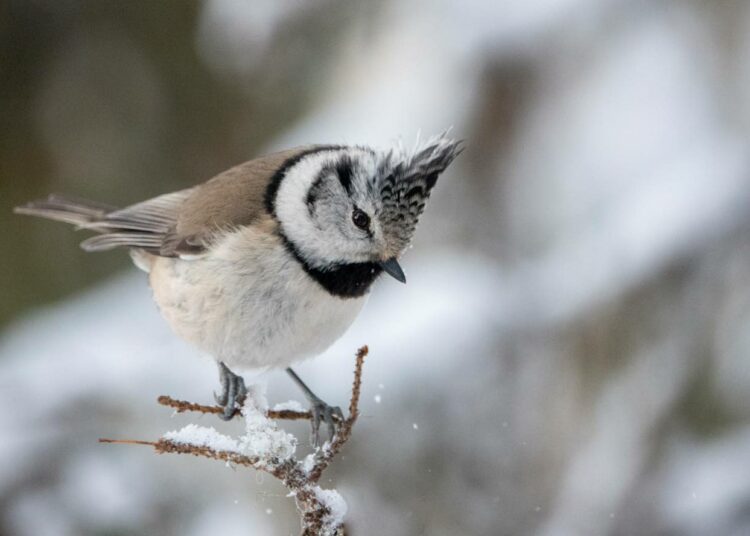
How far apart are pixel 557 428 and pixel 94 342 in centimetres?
266

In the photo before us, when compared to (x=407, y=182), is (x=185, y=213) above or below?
below

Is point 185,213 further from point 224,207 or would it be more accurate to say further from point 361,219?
point 361,219

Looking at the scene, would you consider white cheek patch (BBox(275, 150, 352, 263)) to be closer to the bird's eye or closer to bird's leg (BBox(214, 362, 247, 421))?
the bird's eye

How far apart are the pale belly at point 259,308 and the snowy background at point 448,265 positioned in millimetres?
958

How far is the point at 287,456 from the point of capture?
6.14ft

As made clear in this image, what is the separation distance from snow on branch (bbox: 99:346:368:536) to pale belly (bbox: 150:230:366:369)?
3.16 ft

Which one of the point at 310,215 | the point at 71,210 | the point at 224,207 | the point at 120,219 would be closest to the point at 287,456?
the point at 310,215

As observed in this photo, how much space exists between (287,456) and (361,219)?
1191 mm

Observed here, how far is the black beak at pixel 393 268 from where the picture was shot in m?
2.87

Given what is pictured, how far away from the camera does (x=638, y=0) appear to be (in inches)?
227

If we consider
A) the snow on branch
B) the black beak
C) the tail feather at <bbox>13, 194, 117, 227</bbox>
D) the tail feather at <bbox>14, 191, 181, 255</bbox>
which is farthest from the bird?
the snow on branch

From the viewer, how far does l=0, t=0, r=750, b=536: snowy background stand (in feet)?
14.5

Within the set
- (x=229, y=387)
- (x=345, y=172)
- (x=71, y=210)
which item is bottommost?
(x=229, y=387)

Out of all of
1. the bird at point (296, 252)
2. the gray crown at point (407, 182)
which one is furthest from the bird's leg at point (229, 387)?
the gray crown at point (407, 182)
